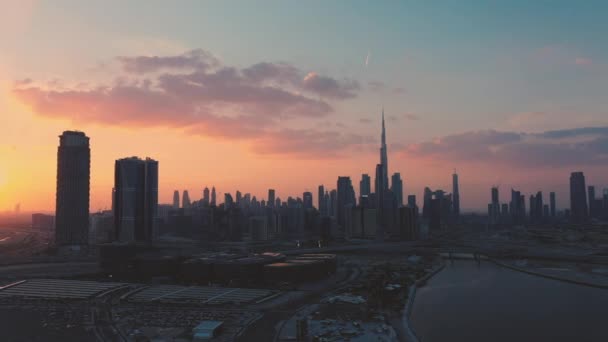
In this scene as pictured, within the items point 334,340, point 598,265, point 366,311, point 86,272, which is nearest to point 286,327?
point 334,340

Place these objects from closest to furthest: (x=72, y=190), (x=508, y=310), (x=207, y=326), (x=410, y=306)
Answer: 1. (x=207, y=326)
2. (x=508, y=310)
3. (x=410, y=306)
4. (x=72, y=190)

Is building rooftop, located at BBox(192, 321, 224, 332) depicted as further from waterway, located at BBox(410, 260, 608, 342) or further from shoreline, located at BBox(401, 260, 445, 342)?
waterway, located at BBox(410, 260, 608, 342)

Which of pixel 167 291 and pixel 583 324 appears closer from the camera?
pixel 583 324

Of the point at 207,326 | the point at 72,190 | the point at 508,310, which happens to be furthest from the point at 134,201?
the point at 508,310

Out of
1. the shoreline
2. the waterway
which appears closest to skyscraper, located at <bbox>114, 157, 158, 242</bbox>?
the shoreline

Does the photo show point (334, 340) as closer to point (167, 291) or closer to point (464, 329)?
point (464, 329)

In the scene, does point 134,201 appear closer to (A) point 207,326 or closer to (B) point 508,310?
(A) point 207,326
